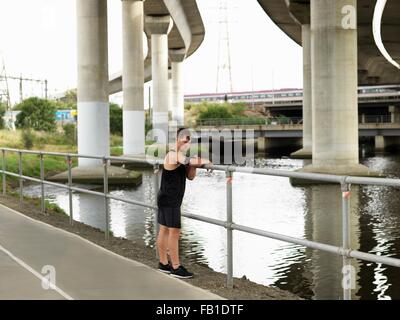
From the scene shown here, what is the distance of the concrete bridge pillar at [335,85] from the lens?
27.0 m

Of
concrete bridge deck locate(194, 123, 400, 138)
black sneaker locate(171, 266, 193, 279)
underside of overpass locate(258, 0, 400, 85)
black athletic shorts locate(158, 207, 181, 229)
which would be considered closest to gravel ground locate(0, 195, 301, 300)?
black sneaker locate(171, 266, 193, 279)

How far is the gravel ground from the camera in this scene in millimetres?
6535

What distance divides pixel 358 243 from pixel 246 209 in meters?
5.19

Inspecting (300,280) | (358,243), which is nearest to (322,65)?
(358,243)

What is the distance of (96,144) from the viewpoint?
85.8 ft

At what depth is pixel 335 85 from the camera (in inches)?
1079

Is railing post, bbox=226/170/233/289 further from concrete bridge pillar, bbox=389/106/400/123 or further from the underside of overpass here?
concrete bridge pillar, bbox=389/106/400/123

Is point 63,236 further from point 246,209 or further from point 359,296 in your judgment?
point 246,209

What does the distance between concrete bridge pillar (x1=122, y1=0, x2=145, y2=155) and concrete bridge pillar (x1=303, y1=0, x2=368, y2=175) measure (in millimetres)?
13716

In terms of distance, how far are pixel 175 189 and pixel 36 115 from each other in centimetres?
5485

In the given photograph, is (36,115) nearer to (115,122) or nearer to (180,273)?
(115,122)

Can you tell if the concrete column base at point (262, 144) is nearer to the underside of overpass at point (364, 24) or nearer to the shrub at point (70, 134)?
the underside of overpass at point (364, 24)

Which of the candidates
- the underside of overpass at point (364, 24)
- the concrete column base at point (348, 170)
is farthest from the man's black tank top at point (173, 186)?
the underside of overpass at point (364, 24)

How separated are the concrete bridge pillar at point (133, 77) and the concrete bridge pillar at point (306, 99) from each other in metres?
14.9
